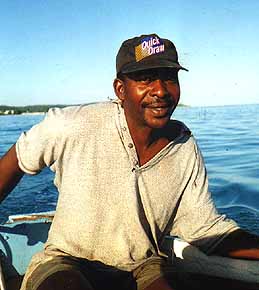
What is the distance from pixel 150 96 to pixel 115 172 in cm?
48

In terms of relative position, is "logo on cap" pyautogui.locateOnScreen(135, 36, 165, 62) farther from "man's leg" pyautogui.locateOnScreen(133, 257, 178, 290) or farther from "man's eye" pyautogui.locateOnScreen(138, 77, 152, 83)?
"man's leg" pyautogui.locateOnScreen(133, 257, 178, 290)

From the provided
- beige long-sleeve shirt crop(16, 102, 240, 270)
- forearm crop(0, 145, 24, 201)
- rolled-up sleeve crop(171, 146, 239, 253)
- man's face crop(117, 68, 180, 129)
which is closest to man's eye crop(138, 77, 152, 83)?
man's face crop(117, 68, 180, 129)

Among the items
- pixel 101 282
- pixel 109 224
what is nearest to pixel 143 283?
pixel 101 282

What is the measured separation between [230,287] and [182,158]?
879 millimetres

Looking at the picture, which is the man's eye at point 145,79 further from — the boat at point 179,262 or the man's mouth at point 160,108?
the boat at point 179,262

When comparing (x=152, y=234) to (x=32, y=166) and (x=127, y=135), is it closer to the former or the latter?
(x=127, y=135)

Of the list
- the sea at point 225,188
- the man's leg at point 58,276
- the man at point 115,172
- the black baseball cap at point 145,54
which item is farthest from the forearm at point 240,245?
the sea at point 225,188

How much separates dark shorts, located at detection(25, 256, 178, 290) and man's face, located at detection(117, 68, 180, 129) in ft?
2.77

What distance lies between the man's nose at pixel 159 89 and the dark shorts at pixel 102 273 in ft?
3.30

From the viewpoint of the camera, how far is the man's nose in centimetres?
230

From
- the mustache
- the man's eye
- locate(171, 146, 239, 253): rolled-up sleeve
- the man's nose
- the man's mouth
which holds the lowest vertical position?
locate(171, 146, 239, 253): rolled-up sleeve

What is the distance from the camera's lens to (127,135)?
242 centimetres

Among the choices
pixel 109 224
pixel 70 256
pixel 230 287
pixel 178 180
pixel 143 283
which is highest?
pixel 178 180

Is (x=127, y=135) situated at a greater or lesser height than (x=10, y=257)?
greater
